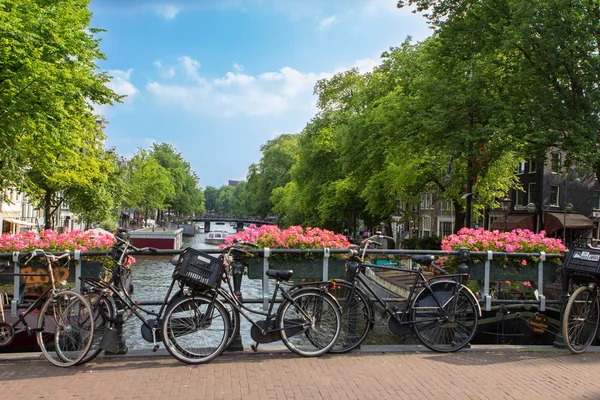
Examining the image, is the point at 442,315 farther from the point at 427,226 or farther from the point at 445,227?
the point at 427,226

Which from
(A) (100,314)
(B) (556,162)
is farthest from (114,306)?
(B) (556,162)

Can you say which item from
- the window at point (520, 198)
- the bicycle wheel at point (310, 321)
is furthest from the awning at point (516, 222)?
the bicycle wheel at point (310, 321)

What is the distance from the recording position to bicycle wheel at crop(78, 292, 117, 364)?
5906 mm

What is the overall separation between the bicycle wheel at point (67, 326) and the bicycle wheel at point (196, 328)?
77cm

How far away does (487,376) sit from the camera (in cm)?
576

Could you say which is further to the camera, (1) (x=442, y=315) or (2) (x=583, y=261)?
(2) (x=583, y=261)

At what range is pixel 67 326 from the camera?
5859mm

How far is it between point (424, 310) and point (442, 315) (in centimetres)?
20

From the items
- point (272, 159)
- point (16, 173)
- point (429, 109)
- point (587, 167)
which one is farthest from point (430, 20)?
point (272, 159)

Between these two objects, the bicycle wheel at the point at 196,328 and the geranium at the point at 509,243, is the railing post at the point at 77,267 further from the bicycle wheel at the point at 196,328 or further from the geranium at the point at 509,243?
the geranium at the point at 509,243

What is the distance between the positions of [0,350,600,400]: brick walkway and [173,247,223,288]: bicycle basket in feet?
2.77

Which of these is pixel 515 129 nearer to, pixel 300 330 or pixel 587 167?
pixel 587 167

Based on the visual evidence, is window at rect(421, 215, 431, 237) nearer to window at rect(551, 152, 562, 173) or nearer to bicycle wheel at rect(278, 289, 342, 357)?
window at rect(551, 152, 562, 173)

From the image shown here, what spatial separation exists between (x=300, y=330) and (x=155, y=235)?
160 ft
